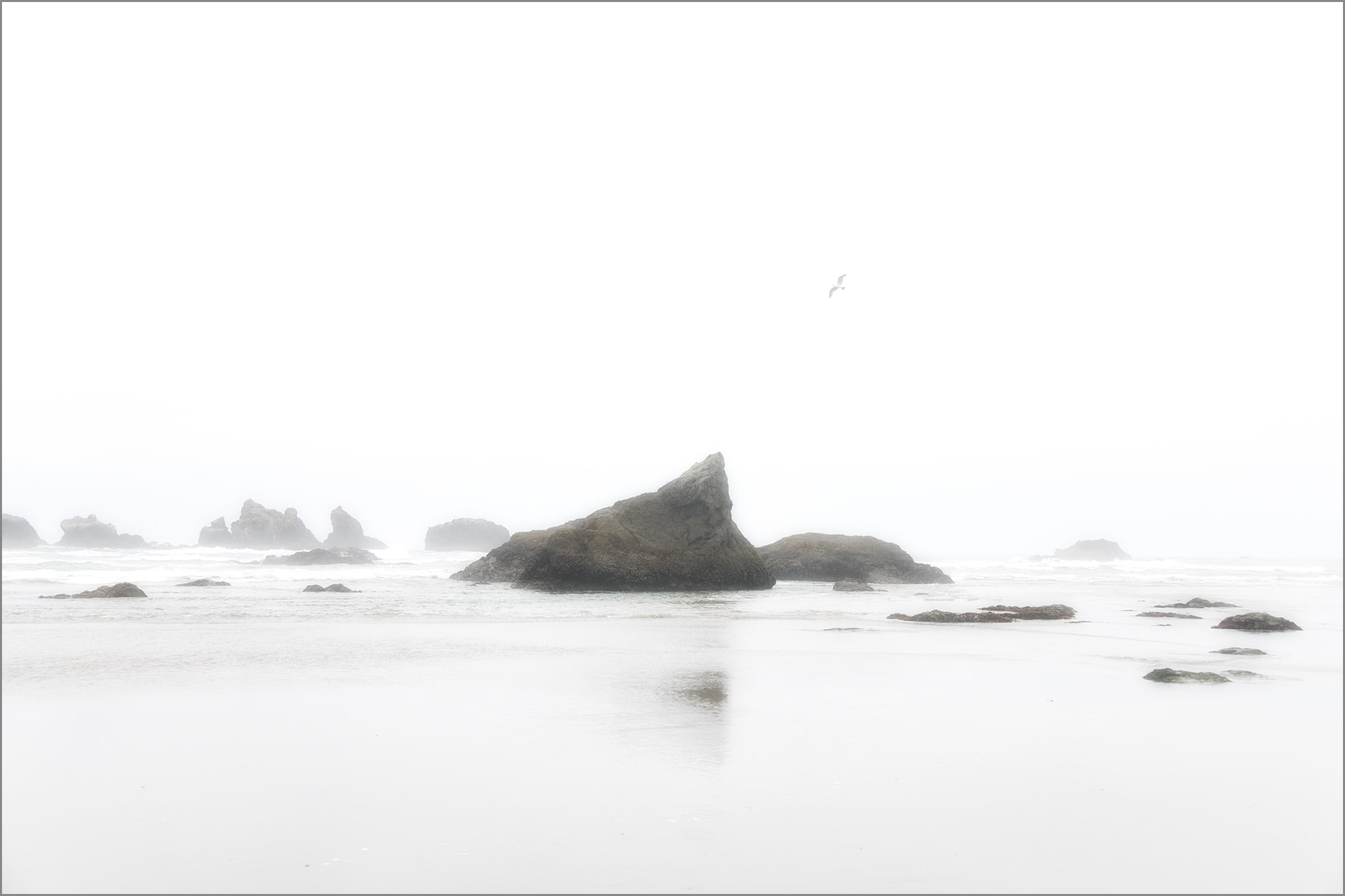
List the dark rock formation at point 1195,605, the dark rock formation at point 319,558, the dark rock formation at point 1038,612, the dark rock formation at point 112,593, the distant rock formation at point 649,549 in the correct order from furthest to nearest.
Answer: the dark rock formation at point 319,558, the distant rock formation at point 649,549, the dark rock formation at point 1195,605, the dark rock formation at point 112,593, the dark rock formation at point 1038,612

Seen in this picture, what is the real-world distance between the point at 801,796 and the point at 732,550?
24.9 m

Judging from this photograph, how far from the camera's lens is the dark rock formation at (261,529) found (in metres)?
72.0

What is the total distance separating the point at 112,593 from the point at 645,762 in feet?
64.0

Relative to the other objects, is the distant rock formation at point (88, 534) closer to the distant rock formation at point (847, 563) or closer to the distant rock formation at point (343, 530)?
the distant rock formation at point (343, 530)

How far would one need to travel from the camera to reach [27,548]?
52.6 meters

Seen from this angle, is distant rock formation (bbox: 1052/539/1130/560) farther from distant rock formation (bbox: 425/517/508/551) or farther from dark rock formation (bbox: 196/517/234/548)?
dark rock formation (bbox: 196/517/234/548)

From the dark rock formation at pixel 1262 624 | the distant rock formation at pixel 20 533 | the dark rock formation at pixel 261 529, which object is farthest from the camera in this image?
the dark rock formation at pixel 261 529

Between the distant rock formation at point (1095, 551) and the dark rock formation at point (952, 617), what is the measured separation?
76305 mm

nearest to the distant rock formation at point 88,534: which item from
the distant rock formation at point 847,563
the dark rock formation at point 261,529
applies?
the dark rock formation at point 261,529

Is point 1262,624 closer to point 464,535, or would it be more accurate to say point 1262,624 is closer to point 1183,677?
point 1183,677

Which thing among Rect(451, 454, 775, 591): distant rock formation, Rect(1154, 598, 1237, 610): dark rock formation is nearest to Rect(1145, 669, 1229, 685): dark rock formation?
Rect(1154, 598, 1237, 610): dark rock formation

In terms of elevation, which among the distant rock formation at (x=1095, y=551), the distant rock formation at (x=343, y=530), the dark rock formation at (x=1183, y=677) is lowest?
the distant rock formation at (x=1095, y=551)

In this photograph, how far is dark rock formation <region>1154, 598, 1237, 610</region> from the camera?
2315 cm

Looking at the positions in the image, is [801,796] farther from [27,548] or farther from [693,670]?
[27,548]
